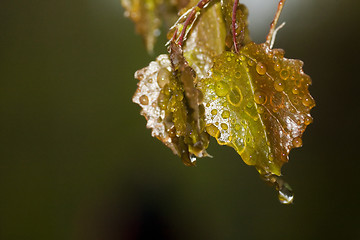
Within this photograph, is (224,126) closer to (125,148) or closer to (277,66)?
(277,66)

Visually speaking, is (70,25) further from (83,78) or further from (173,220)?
(173,220)

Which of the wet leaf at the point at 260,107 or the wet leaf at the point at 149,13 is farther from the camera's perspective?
the wet leaf at the point at 149,13

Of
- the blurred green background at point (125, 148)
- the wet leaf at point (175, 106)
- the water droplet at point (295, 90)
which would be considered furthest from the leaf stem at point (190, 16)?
the blurred green background at point (125, 148)

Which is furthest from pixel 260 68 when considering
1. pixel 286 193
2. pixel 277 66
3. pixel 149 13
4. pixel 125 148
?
pixel 125 148

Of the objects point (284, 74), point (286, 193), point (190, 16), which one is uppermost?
point (190, 16)

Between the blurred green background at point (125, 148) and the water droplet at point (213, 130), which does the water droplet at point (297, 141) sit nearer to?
the water droplet at point (213, 130)
